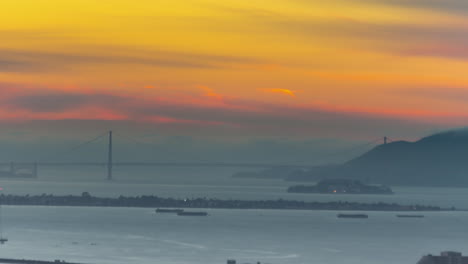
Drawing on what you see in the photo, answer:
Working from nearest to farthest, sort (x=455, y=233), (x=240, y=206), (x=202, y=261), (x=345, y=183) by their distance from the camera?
1. (x=202, y=261)
2. (x=455, y=233)
3. (x=240, y=206)
4. (x=345, y=183)

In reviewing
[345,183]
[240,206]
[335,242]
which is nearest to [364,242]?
[335,242]

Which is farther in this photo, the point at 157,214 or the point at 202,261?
the point at 157,214

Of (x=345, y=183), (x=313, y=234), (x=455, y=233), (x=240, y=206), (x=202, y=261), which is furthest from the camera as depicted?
(x=345, y=183)

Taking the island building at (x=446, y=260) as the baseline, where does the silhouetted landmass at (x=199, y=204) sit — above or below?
above

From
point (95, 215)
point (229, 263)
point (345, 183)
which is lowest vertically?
point (229, 263)

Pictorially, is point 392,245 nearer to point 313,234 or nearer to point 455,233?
point 313,234

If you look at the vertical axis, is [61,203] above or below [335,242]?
above

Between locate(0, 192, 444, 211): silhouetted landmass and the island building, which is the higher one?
locate(0, 192, 444, 211): silhouetted landmass

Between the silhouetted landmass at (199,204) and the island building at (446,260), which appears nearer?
the island building at (446,260)

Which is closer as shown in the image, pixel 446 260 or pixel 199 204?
pixel 446 260

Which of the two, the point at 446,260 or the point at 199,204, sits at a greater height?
the point at 199,204

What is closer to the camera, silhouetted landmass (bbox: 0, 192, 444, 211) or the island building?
the island building
